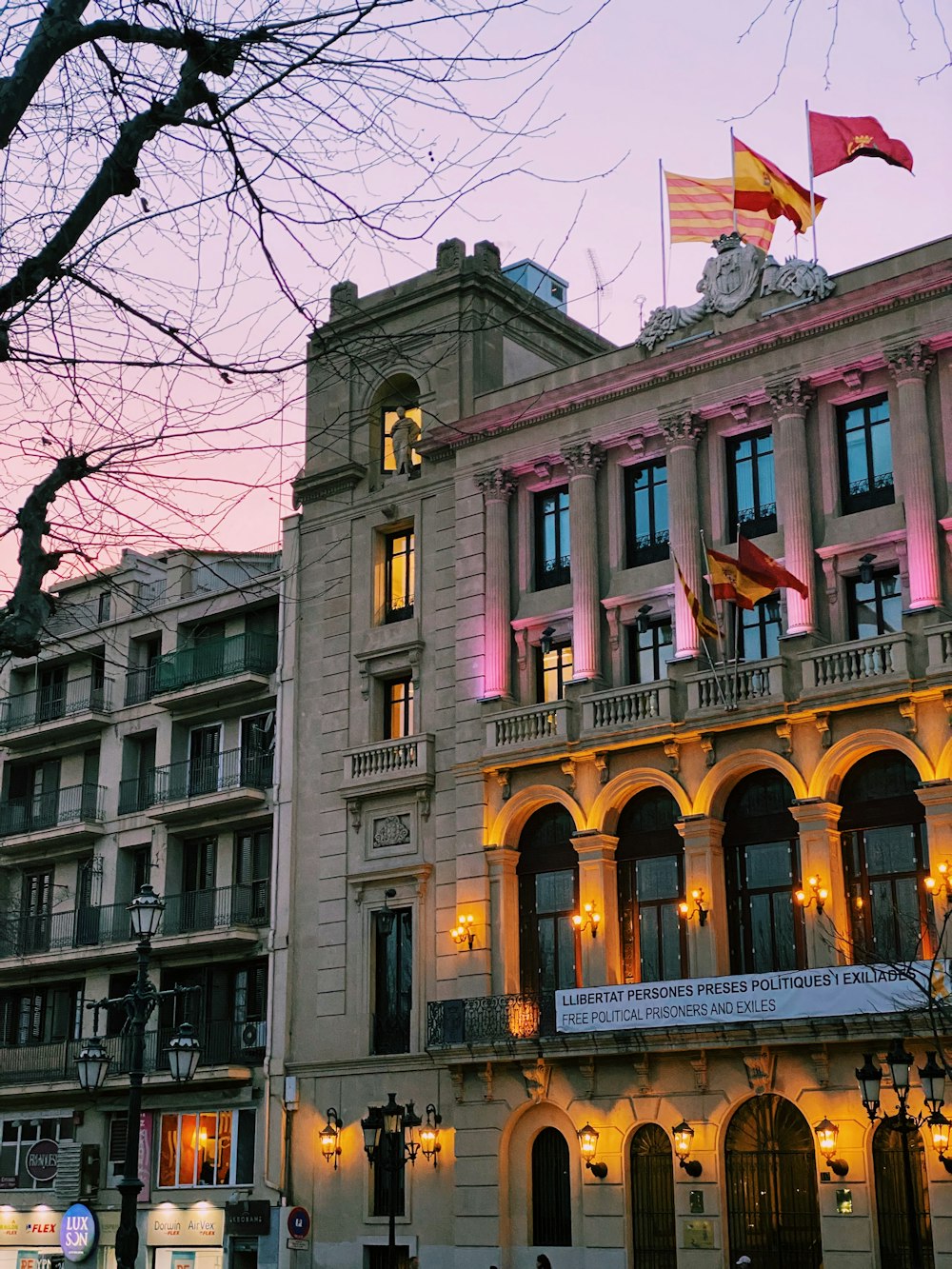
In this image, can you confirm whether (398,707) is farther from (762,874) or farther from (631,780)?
(762,874)

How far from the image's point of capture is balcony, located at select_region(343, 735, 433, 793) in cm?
3962

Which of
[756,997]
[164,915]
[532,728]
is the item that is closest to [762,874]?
[756,997]

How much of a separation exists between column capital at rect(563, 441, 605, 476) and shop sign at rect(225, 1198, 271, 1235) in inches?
719

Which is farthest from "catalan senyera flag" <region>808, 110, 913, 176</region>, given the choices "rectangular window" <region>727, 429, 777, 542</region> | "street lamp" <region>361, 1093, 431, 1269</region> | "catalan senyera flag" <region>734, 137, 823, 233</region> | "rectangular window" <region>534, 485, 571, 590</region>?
"street lamp" <region>361, 1093, 431, 1269</region>

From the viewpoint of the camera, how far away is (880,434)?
35.0 m

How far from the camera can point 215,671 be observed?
46344 millimetres

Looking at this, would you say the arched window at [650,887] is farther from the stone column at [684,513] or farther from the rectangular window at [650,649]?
the stone column at [684,513]

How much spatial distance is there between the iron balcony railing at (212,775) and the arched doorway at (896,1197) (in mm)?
18676

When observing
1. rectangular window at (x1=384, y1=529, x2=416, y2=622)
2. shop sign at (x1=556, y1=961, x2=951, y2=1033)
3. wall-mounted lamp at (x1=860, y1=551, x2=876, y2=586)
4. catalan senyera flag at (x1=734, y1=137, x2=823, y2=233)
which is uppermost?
catalan senyera flag at (x1=734, y1=137, x2=823, y2=233)

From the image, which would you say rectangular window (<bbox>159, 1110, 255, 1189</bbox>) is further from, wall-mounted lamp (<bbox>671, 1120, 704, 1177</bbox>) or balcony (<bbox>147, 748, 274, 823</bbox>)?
wall-mounted lamp (<bbox>671, 1120, 704, 1177</bbox>)

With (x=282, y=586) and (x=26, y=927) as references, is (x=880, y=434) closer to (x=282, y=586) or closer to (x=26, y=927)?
(x=282, y=586)

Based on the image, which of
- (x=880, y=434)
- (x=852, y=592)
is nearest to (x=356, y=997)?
(x=852, y=592)

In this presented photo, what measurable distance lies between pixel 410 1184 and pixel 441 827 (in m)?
7.79

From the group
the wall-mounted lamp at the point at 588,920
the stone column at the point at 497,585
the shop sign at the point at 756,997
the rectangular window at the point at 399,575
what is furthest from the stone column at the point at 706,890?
the rectangular window at the point at 399,575
